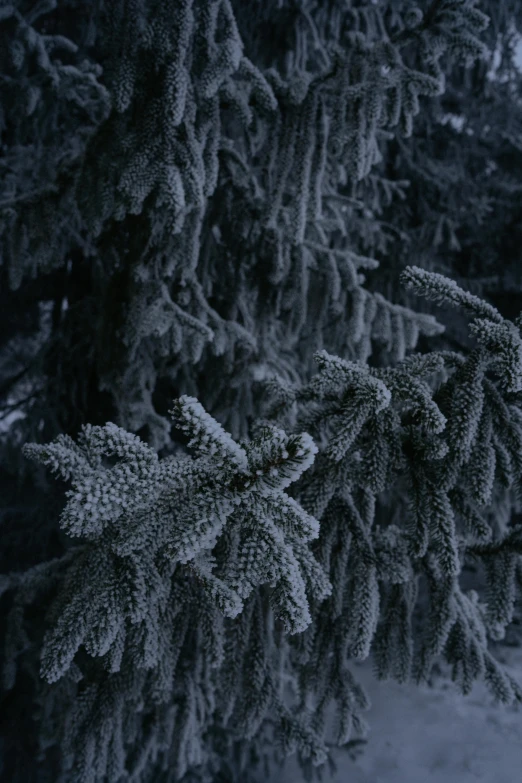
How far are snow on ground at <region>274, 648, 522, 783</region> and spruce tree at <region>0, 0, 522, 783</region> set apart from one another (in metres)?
0.64

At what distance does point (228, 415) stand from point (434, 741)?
3251 millimetres

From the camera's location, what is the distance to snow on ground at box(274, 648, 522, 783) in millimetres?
3605

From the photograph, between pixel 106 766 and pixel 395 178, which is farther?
pixel 395 178

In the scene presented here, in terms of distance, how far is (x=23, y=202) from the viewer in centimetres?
293

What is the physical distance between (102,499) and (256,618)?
1239 millimetres

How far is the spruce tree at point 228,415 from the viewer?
3.81 ft

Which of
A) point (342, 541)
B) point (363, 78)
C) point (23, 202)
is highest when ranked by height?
point (363, 78)

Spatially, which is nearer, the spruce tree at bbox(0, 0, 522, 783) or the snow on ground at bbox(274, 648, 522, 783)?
the spruce tree at bbox(0, 0, 522, 783)

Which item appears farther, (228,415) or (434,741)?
(434,741)

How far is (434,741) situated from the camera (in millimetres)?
4531

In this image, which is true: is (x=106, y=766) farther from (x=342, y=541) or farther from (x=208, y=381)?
(x=208, y=381)

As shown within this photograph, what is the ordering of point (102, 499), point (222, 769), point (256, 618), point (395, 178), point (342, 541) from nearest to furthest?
point (102, 499) < point (342, 541) < point (256, 618) < point (222, 769) < point (395, 178)

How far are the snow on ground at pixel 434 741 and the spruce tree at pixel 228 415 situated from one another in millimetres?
644

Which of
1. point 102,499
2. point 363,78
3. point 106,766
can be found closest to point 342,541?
point 102,499
